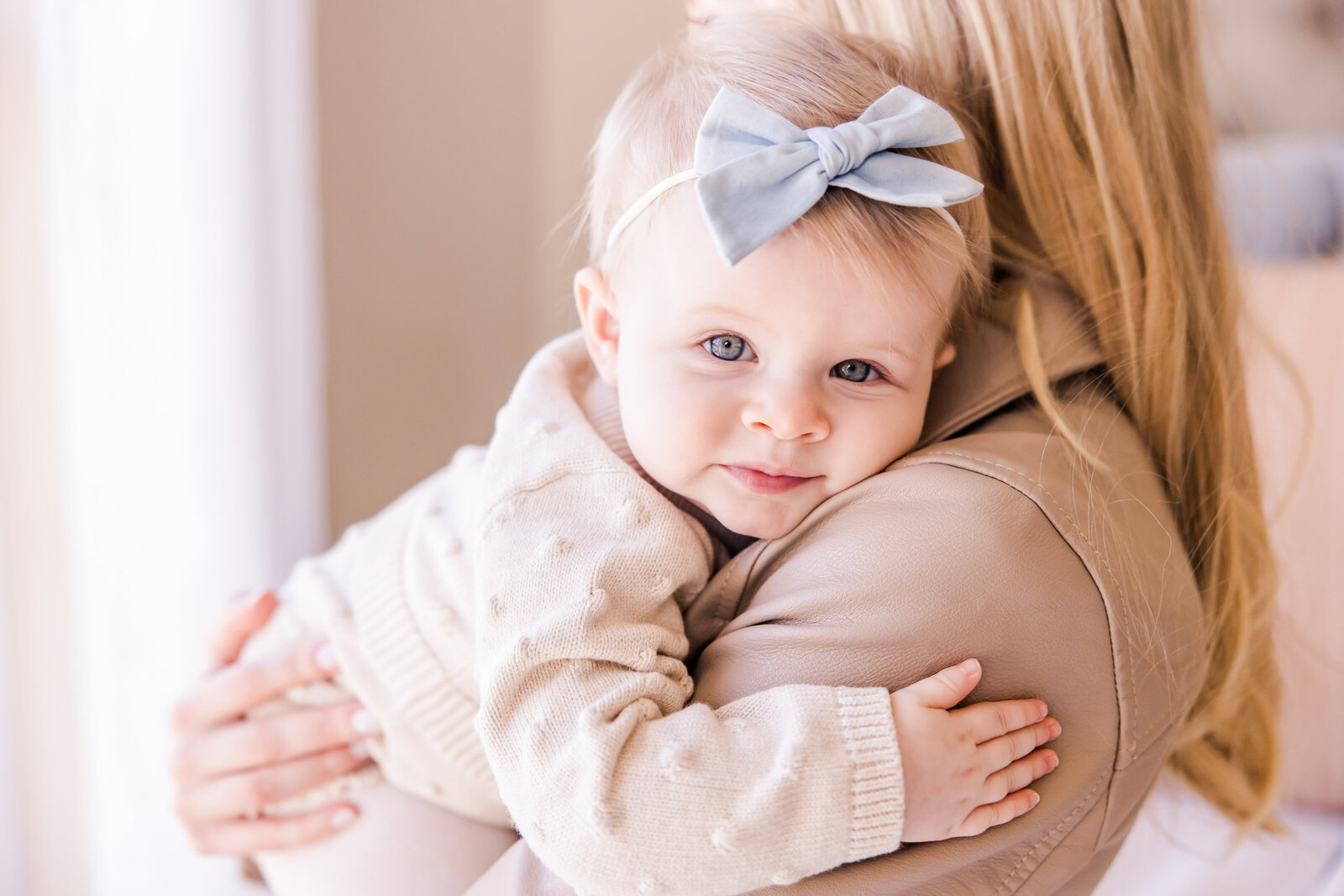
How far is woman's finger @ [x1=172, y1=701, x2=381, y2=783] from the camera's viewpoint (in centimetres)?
106

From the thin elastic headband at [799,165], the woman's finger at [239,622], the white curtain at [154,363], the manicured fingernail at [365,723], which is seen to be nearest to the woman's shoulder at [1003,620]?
the thin elastic headband at [799,165]

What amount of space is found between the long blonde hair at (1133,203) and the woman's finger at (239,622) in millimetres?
892

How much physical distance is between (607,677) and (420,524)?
417mm

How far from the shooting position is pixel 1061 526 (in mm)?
748

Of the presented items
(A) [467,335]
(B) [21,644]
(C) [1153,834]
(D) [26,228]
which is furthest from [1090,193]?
(B) [21,644]

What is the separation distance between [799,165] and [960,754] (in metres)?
0.44

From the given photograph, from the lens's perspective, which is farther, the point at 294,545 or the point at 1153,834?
the point at 294,545

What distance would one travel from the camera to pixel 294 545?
1765 millimetres

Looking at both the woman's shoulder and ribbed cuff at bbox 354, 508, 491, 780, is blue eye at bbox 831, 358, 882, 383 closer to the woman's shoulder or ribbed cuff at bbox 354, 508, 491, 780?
the woman's shoulder

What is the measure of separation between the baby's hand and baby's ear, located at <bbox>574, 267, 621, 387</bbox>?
1.37 feet

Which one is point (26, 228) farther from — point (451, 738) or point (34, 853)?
point (451, 738)

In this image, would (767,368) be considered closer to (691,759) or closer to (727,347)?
(727,347)

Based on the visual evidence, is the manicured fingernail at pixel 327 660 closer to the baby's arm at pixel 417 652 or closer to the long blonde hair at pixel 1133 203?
the baby's arm at pixel 417 652

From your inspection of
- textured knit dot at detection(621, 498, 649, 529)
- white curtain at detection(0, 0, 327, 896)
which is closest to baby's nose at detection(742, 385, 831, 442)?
textured knit dot at detection(621, 498, 649, 529)
